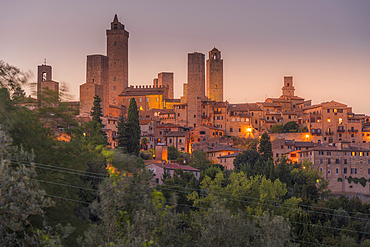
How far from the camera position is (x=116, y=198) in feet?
44.0

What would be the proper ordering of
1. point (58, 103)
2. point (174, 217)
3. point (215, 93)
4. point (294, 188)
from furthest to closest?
Answer: point (215, 93), point (294, 188), point (58, 103), point (174, 217)

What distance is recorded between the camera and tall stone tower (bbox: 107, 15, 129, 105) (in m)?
102

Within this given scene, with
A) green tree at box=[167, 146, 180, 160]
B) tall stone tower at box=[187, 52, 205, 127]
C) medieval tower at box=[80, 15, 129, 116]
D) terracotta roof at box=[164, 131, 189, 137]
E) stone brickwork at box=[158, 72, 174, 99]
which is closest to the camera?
green tree at box=[167, 146, 180, 160]

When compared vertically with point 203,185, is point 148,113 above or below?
above

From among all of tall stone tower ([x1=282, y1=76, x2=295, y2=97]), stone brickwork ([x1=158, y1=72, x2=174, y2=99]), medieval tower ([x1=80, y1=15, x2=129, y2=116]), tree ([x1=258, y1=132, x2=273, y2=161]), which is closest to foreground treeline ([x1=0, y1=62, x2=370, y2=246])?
tree ([x1=258, y1=132, x2=273, y2=161])

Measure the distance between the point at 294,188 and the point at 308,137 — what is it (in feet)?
86.9

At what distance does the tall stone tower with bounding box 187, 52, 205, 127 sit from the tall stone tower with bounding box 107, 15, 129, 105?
17.6 metres

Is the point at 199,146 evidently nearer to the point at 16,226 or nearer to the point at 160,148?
the point at 160,148

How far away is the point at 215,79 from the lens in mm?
102812

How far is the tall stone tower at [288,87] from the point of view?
111188 millimetres

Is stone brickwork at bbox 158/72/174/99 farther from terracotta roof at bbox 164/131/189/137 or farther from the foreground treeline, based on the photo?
the foreground treeline

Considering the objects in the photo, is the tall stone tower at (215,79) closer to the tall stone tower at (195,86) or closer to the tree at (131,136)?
the tall stone tower at (195,86)

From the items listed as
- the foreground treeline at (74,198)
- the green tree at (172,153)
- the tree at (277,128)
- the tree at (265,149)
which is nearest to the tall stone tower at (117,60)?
the tree at (277,128)

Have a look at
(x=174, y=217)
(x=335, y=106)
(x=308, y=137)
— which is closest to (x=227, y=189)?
(x=174, y=217)
